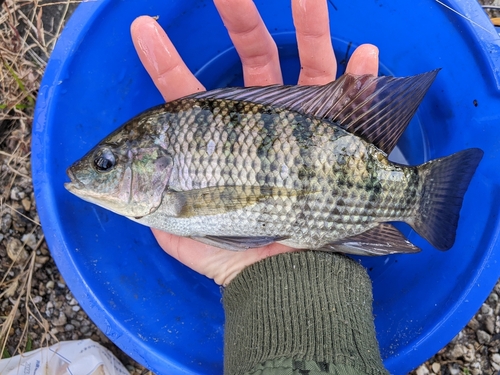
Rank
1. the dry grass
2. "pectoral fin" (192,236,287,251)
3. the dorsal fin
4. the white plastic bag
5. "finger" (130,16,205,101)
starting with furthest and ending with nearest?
the dry grass → the white plastic bag → "finger" (130,16,205,101) → "pectoral fin" (192,236,287,251) → the dorsal fin

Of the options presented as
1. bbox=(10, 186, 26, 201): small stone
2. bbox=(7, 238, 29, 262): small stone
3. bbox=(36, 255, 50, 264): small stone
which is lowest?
bbox=(36, 255, 50, 264): small stone

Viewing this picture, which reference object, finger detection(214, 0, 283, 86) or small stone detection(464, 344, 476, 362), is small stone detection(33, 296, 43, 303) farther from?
small stone detection(464, 344, 476, 362)

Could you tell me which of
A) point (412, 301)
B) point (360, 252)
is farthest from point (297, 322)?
point (412, 301)

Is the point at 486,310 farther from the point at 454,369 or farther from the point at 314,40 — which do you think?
the point at 314,40

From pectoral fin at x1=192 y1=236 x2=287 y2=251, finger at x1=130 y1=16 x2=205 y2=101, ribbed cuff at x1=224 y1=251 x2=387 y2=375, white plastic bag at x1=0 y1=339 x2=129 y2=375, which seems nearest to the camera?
ribbed cuff at x1=224 y1=251 x2=387 y2=375

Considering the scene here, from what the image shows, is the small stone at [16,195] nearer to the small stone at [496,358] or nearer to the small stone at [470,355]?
the small stone at [470,355]

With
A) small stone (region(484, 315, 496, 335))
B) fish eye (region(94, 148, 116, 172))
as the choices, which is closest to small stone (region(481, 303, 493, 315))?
small stone (region(484, 315, 496, 335))

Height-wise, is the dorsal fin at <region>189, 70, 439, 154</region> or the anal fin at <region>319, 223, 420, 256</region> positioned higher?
the dorsal fin at <region>189, 70, 439, 154</region>

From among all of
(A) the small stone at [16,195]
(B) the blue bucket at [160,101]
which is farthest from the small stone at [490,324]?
(A) the small stone at [16,195]
